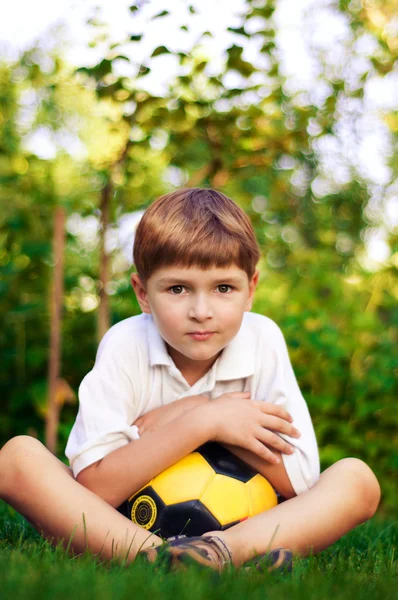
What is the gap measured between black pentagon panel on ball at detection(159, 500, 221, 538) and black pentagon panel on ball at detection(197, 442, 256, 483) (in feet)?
0.48

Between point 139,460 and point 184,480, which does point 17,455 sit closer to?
point 139,460

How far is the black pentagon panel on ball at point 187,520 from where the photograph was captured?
2.27 metres

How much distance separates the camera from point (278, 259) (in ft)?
31.6

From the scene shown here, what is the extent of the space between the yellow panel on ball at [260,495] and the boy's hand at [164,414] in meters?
0.34

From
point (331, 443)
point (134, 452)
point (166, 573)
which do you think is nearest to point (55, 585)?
point (166, 573)

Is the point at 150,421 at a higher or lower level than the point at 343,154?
lower

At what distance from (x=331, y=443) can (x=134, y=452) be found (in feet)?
8.21

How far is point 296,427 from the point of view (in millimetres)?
2580

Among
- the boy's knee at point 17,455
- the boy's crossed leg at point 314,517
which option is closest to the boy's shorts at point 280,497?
the boy's crossed leg at point 314,517

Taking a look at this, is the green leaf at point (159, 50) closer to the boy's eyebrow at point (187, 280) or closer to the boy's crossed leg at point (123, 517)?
the boy's eyebrow at point (187, 280)

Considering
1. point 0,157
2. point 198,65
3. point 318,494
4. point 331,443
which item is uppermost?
point 198,65

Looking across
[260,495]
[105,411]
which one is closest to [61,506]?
[105,411]

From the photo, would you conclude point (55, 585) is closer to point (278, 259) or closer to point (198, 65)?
point (198, 65)

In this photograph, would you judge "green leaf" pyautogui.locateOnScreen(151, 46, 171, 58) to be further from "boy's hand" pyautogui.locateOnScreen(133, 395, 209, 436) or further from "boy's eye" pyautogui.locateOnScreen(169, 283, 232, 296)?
"boy's hand" pyautogui.locateOnScreen(133, 395, 209, 436)
